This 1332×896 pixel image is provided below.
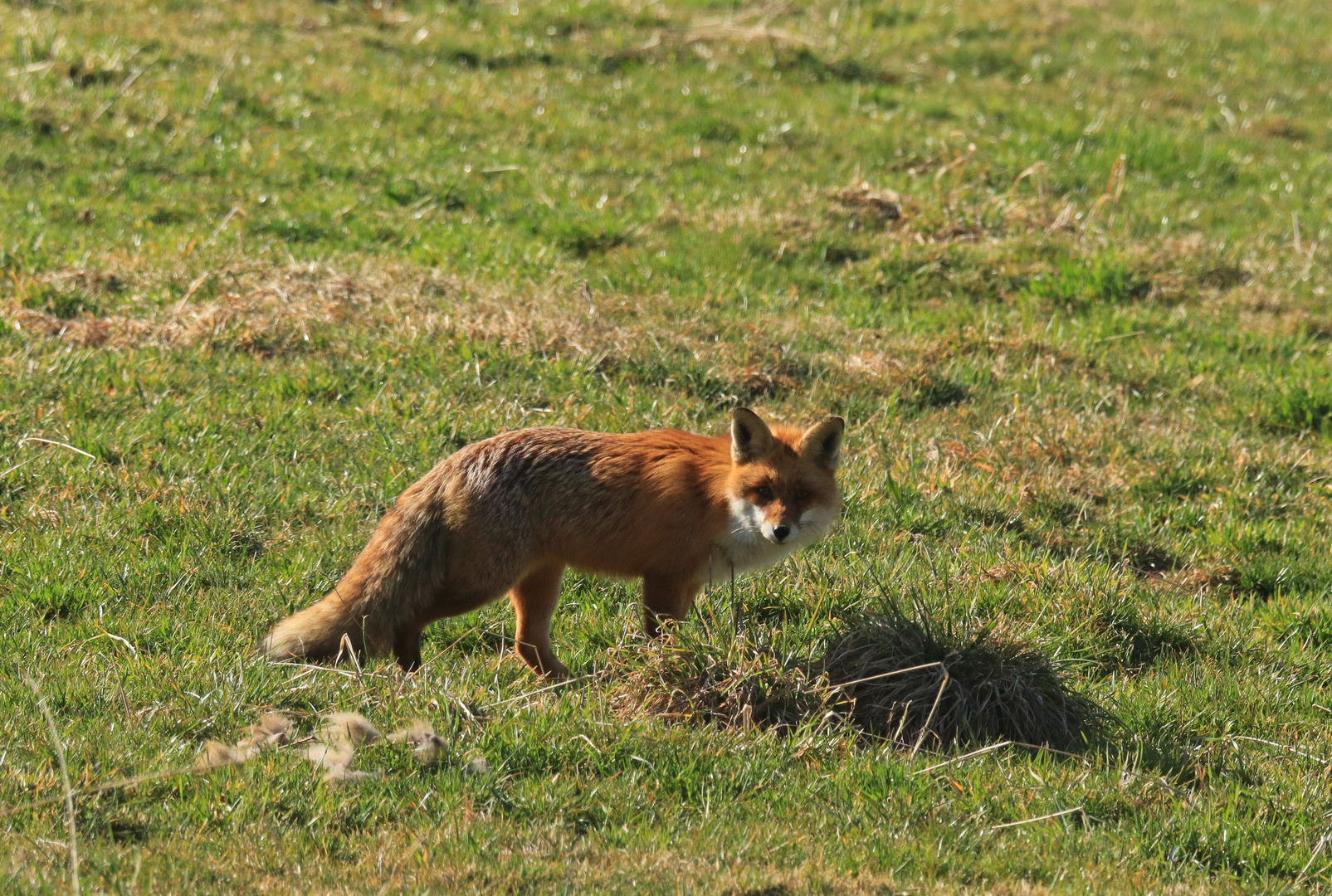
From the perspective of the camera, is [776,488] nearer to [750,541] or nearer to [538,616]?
[750,541]

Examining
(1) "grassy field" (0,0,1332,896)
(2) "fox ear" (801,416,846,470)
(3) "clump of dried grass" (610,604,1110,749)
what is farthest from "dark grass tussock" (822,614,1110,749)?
(2) "fox ear" (801,416,846,470)

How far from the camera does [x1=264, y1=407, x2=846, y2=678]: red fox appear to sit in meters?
5.90

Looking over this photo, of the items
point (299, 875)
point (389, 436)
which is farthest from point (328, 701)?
point (389, 436)

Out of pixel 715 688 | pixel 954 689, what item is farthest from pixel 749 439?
pixel 954 689

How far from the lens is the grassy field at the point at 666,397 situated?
192 inches

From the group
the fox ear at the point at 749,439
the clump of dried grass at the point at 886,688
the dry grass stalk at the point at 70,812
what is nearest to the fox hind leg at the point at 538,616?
the clump of dried grass at the point at 886,688

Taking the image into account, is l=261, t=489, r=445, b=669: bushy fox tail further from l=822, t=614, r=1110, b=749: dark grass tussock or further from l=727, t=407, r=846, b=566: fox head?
l=822, t=614, r=1110, b=749: dark grass tussock

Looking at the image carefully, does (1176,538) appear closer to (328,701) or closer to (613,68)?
(328,701)

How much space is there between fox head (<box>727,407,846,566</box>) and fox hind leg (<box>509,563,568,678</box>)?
35.9 inches

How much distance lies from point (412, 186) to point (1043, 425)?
665cm

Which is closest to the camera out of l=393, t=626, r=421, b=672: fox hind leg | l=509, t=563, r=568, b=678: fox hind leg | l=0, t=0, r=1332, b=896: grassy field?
l=0, t=0, r=1332, b=896: grassy field

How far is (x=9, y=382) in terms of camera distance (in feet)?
27.6

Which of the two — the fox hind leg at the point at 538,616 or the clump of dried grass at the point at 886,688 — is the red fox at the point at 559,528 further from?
the clump of dried grass at the point at 886,688

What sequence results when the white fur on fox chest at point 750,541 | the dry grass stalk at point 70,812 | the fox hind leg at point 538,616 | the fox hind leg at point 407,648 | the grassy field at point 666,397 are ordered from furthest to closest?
the fox hind leg at point 538,616, the white fur on fox chest at point 750,541, the fox hind leg at point 407,648, the grassy field at point 666,397, the dry grass stalk at point 70,812
